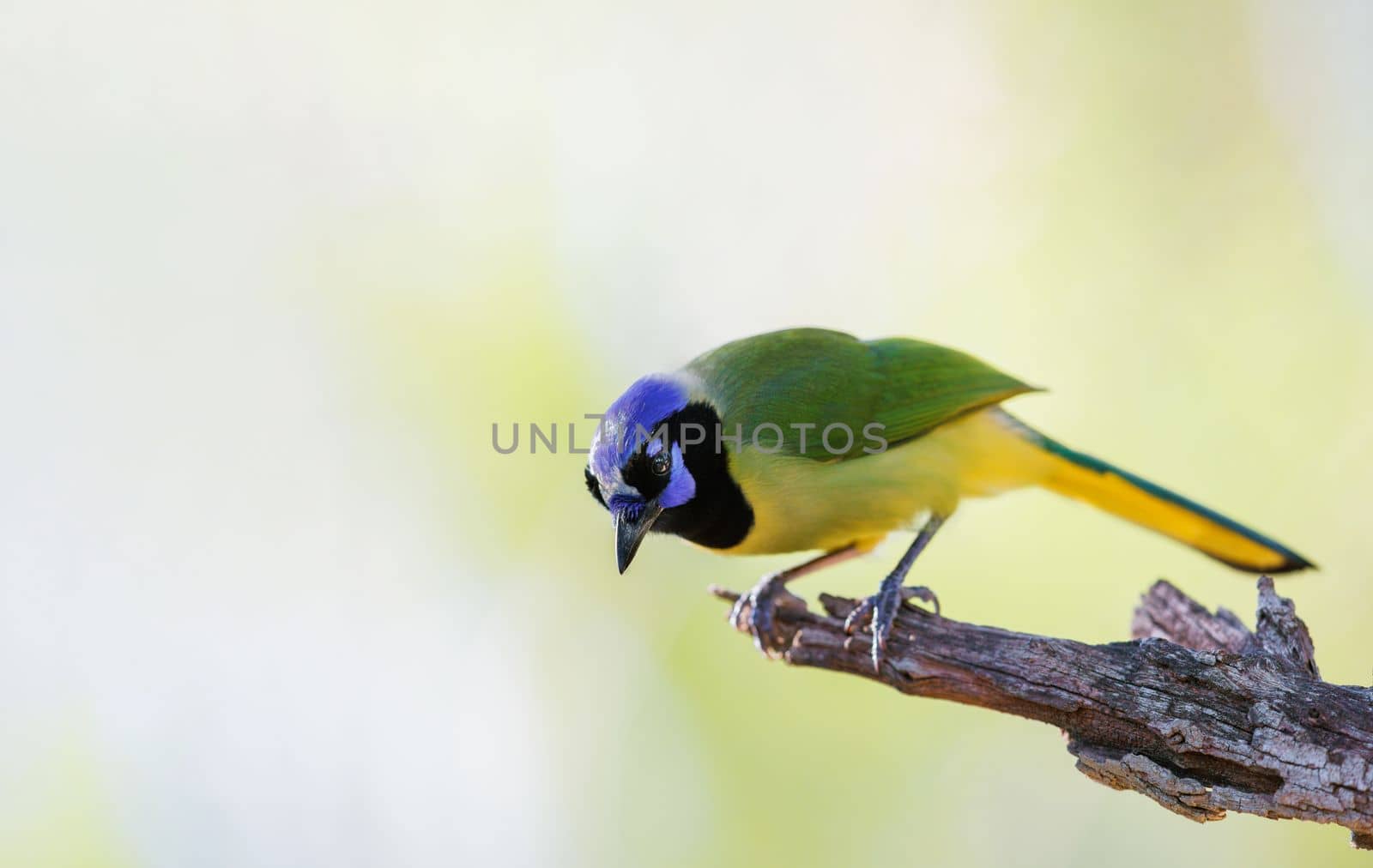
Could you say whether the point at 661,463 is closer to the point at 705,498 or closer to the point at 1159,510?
the point at 705,498

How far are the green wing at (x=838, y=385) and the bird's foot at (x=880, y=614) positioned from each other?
2.24 ft

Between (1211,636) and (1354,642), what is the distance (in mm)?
2980

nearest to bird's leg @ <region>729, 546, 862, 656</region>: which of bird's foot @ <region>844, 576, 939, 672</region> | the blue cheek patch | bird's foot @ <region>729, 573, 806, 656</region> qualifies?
bird's foot @ <region>729, 573, 806, 656</region>

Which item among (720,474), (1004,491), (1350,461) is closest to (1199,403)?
(1350,461)

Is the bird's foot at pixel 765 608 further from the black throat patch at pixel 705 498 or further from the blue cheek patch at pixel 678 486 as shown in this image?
the blue cheek patch at pixel 678 486

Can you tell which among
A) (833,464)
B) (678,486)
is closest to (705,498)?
(678,486)

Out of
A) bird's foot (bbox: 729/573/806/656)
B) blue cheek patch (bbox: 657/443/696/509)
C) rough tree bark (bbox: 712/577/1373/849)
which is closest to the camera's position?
rough tree bark (bbox: 712/577/1373/849)

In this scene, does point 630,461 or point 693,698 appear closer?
point 630,461

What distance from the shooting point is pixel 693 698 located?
22.6ft

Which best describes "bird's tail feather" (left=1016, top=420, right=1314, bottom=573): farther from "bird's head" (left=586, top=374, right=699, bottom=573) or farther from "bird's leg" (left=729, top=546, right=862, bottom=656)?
"bird's head" (left=586, top=374, right=699, bottom=573)

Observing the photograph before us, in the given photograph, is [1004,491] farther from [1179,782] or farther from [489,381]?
[489,381]

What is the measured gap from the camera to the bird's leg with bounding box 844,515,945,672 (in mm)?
4504

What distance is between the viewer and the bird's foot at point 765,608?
17.3 ft

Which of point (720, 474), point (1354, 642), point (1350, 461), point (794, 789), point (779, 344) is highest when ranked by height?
point (779, 344)
